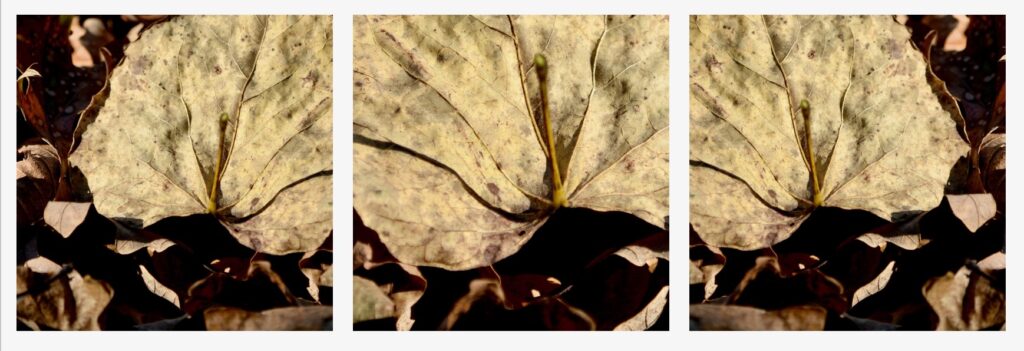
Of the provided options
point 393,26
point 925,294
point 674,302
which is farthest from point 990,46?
point 393,26

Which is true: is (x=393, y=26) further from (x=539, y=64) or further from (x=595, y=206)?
(x=595, y=206)

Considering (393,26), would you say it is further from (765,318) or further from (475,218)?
(765,318)

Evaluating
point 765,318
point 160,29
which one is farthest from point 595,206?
point 160,29

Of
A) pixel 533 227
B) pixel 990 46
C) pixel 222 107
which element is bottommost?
pixel 533 227

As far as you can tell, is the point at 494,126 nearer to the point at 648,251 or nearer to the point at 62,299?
the point at 648,251

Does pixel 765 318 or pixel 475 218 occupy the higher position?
pixel 475 218
